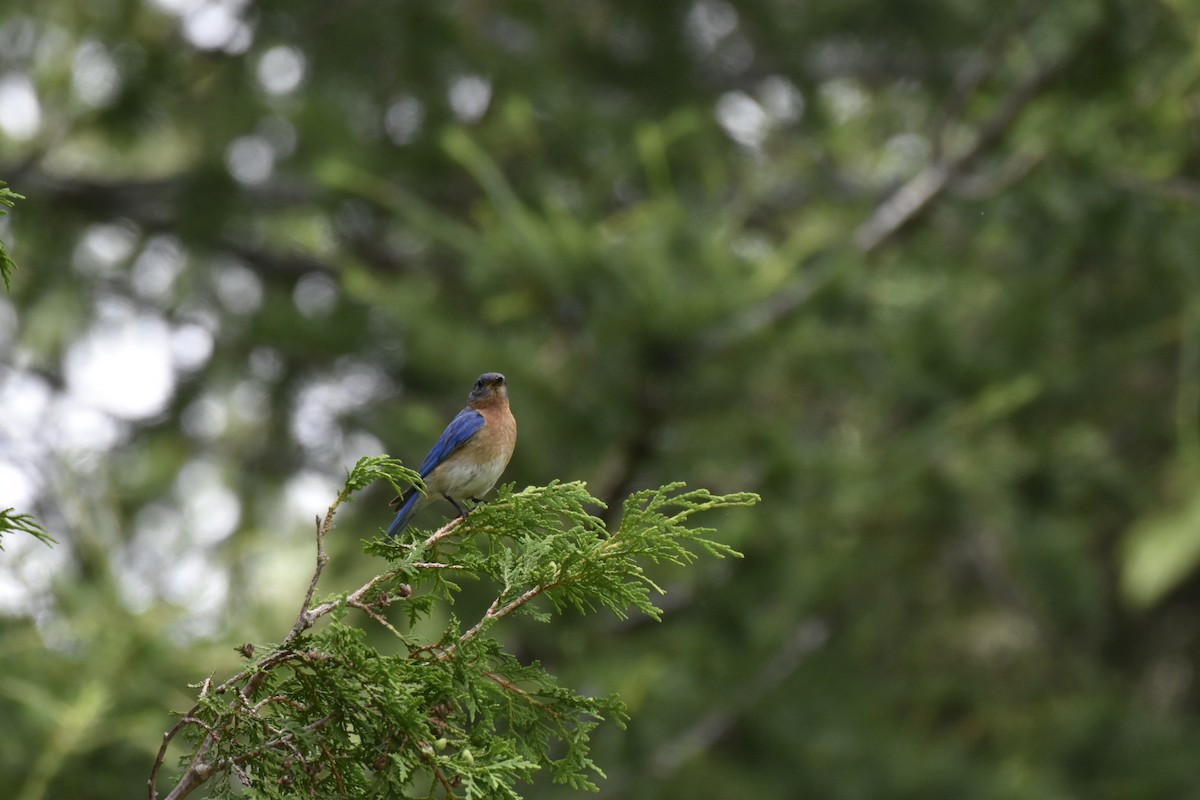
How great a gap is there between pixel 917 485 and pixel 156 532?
18.0ft

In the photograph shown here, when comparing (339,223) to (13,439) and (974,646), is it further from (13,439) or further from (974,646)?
(974,646)

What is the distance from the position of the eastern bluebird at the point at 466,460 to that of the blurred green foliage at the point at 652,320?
216cm

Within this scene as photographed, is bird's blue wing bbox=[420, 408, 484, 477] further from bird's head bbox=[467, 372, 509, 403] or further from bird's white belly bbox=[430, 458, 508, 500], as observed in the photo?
bird's head bbox=[467, 372, 509, 403]

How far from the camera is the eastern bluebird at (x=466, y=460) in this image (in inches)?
172

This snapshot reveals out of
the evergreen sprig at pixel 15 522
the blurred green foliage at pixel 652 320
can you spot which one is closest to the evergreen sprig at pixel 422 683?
Result: the evergreen sprig at pixel 15 522

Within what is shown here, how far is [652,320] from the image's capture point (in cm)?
675

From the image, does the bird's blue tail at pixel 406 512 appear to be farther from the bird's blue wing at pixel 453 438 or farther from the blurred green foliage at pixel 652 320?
the blurred green foliage at pixel 652 320

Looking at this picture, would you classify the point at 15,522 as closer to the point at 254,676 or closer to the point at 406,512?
the point at 254,676

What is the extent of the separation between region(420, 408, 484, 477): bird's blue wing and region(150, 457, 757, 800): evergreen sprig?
1.29 meters

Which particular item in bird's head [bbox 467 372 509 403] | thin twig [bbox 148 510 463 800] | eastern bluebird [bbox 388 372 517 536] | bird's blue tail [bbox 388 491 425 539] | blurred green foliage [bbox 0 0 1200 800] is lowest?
thin twig [bbox 148 510 463 800]

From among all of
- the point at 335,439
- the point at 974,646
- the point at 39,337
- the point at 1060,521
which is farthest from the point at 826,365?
the point at 974,646

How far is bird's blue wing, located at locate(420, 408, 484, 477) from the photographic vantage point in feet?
14.6

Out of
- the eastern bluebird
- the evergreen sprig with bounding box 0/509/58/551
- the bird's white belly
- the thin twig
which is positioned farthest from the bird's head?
the evergreen sprig with bounding box 0/509/58/551

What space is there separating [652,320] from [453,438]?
7.95ft
